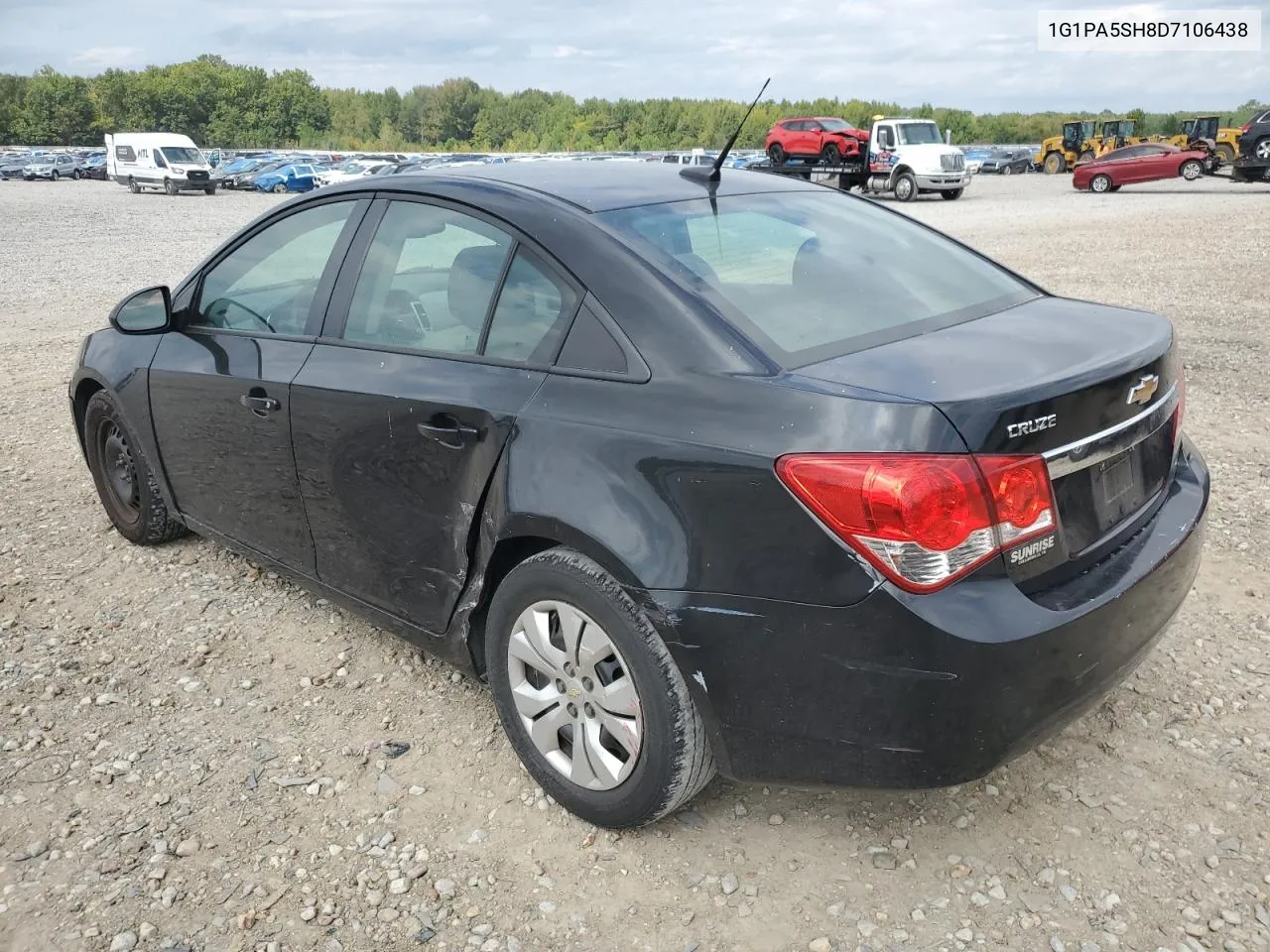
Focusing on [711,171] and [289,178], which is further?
[289,178]

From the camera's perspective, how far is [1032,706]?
6.89 feet

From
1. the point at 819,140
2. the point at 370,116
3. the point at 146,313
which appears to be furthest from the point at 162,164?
the point at 370,116

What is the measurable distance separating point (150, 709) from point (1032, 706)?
8.71ft

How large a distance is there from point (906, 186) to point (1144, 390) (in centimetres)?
Answer: 2902

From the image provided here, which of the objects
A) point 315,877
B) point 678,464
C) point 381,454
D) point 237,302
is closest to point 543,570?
point 678,464

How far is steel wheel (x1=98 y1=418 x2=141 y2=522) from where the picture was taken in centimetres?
437

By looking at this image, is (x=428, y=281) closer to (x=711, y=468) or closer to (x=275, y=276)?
(x=275, y=276)

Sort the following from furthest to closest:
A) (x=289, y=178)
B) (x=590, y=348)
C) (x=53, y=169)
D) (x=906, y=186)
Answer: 1. (x=53, y=169)
2. (x=289, y=178)
3. (x=906, y=186)
4. (x=590, y=348)

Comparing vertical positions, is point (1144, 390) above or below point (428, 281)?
below

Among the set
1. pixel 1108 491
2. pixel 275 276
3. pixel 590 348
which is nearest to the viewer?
pixel 1108 491

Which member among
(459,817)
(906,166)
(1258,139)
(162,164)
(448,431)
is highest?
(162,164)

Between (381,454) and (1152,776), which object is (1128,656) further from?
(381,454)

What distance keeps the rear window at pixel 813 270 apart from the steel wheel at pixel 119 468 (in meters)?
2.72

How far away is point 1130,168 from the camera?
30.9 m
